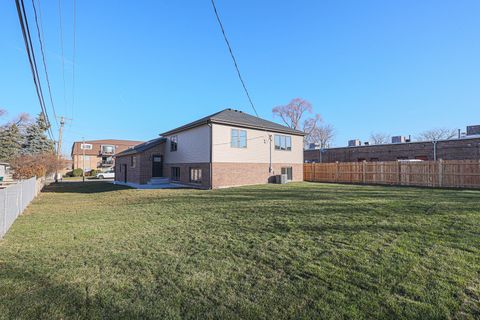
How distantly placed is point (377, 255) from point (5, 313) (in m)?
5.28

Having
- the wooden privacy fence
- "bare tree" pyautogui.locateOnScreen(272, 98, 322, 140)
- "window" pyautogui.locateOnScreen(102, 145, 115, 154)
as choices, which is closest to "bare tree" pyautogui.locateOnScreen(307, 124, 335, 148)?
"bare tree" pyautogui.locateOnScreen(272, 98, 322, 140)

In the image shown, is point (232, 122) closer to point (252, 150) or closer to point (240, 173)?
point (252, 150)

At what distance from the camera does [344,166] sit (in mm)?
21234

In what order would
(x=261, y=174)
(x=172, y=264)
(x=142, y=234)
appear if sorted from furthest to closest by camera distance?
1. (x=261, y=174)
2. (x=142, y=234)
3. (x=172, y=264)

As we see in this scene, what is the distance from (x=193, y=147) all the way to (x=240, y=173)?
13.1ft

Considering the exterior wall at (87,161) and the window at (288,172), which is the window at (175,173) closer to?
the window at (288,172)

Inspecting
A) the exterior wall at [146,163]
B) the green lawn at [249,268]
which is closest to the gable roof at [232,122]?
the exterior wall at [146,163]

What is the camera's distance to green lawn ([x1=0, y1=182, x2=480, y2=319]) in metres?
2.90

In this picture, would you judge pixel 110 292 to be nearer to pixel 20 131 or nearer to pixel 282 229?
pixel 282 229

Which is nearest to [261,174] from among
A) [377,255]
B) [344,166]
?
[344,166]

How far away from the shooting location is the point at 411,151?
24.3 meters

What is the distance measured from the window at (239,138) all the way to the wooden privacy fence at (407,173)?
333 inches

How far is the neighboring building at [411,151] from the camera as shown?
2114 cm

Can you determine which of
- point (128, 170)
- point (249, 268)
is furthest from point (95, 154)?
point (249, 268)
